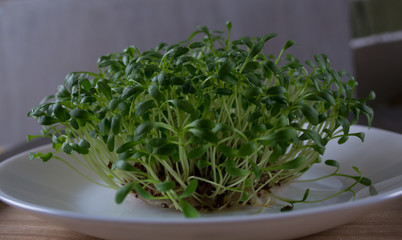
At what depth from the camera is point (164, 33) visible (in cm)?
220

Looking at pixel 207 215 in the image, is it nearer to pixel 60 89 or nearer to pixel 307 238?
pixel 307 238

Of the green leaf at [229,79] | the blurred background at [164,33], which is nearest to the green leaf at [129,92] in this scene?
the green leaf at [229,79]

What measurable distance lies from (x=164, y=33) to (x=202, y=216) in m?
1.75

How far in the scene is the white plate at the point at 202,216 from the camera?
39 centimetres

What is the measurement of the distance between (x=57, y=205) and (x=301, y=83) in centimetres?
45

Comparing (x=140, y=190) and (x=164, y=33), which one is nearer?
(x=140, y=190)

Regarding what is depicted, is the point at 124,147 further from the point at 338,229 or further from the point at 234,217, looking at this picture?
the point at 338,229

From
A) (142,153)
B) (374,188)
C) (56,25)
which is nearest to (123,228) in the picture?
(142,153)

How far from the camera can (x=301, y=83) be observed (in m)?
0.73

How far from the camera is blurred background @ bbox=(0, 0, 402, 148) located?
217 centimetres

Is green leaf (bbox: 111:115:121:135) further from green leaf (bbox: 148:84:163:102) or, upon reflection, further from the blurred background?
the blurred background

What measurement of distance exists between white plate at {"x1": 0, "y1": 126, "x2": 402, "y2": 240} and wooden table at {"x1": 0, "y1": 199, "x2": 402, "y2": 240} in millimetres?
33

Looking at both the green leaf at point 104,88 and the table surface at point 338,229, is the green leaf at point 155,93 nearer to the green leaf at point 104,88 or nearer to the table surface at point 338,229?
the green leaf at point 104,88

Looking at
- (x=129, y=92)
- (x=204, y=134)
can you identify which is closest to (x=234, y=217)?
(x=204, y=134)
